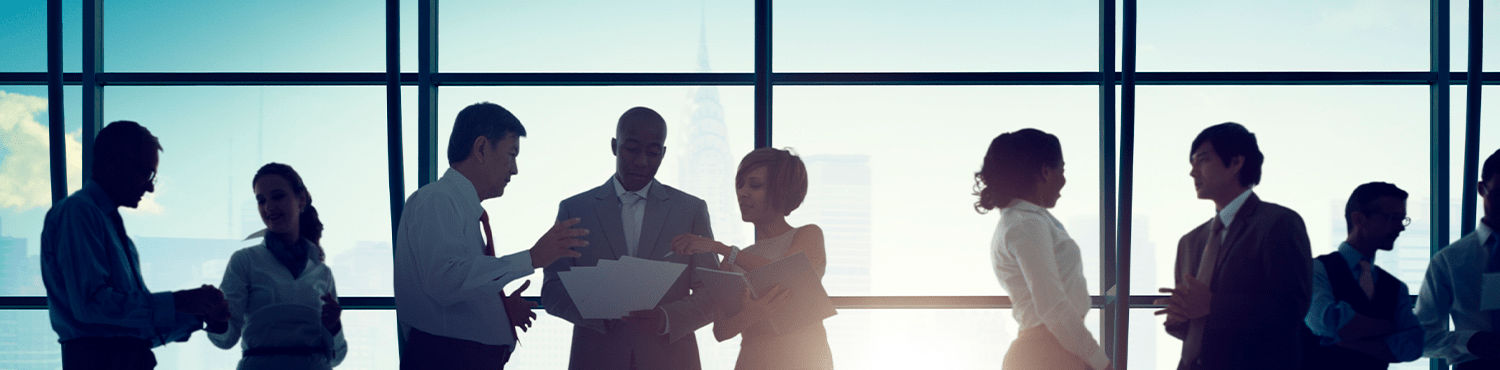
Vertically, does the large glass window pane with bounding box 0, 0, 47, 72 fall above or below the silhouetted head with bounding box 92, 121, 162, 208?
above

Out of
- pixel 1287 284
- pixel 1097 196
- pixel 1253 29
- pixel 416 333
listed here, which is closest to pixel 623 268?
pixel 416 333

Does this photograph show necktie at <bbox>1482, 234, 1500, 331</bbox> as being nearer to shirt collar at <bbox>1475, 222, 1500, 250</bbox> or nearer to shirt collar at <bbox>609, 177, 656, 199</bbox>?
shirt collar at <bbox>1475, 222, 1500, 250</bbox>

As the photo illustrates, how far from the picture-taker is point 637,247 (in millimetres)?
2859

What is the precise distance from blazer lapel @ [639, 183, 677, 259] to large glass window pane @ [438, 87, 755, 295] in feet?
2.82

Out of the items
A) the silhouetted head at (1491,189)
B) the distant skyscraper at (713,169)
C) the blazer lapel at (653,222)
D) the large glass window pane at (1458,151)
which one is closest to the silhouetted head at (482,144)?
the blazer lapel at (653,222)

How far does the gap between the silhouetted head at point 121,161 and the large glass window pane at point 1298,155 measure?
4.22 meters

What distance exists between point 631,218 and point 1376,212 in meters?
2.96

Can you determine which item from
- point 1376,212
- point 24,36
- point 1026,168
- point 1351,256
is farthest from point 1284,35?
point 24,36

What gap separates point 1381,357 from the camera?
9.17 feet

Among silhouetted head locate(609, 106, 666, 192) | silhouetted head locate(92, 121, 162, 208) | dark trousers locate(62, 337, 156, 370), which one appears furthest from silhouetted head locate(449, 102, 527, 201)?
dark trousers locate(62, 337, 156, 370)

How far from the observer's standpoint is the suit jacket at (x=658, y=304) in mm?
2688

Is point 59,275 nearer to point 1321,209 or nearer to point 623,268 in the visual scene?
point 623,268

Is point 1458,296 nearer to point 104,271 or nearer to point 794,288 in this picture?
point 794,288

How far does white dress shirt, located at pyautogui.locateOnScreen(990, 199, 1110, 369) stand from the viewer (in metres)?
2.17
